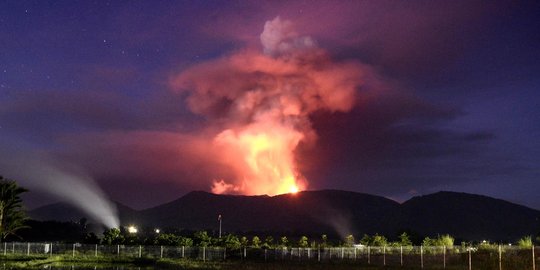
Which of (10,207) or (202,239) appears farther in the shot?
(202,239)

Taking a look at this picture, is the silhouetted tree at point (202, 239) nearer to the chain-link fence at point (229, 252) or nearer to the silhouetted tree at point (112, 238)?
the chain-link fence at point (229, 252)

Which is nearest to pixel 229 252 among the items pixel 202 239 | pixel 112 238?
pixel 202 239

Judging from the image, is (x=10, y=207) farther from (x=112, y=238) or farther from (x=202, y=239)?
(x=202, y=239)

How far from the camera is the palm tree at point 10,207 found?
76.8 meters

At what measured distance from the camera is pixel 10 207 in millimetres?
77625

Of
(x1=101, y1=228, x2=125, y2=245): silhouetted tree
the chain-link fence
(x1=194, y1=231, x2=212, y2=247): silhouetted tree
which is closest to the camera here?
the chain-link fence

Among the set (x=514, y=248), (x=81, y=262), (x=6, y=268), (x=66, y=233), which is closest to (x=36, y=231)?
(x=66, y=233)

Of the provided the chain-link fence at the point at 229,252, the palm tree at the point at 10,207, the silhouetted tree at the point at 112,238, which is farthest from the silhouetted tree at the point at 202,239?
the palm tree at the point at 10,207

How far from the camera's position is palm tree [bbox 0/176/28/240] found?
76.8 metres

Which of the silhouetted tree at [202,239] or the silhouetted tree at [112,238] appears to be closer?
the silhouetted tree at [112,238]

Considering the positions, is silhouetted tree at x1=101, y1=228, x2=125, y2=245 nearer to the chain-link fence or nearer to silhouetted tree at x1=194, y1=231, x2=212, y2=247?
the chain-link fence

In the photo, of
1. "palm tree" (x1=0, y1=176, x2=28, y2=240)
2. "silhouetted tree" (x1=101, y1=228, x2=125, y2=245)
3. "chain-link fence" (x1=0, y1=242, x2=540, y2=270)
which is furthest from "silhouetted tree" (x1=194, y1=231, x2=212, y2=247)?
"palm tree" (x1=0, y1=176, x2=28, y2=240)

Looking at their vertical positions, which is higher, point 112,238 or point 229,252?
point 112,238

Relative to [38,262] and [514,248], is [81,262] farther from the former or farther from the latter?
[514,248]
